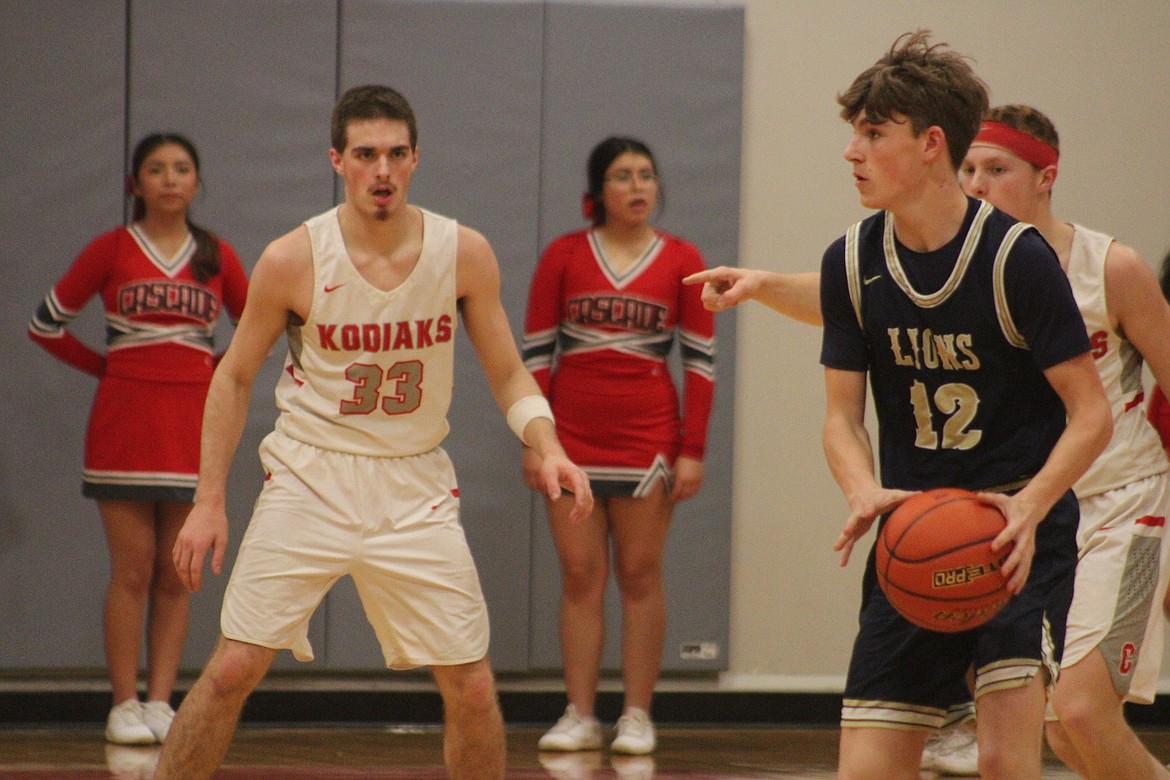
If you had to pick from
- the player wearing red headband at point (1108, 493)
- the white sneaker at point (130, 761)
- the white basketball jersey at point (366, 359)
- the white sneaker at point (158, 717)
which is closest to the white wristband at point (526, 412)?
the white basketball jersey at point (366, 359)

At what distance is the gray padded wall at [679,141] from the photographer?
620 cm

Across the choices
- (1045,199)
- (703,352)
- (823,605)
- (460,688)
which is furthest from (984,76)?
(460,688)

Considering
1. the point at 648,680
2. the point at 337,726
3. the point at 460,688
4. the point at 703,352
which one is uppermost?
the point at 703,352

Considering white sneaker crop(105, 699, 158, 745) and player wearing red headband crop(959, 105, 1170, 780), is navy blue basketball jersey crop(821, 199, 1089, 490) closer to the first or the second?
player wearing red headband crop(959, 105, 1170, 780)

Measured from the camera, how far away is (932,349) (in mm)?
2916

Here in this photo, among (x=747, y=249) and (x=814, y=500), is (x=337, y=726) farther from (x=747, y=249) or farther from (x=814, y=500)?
(x=747, y=249)

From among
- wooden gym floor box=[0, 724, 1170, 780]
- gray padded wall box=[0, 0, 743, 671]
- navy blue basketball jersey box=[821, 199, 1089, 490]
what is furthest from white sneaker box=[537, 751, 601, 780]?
navy blue basketball jersey box=[821, 199, 1089, 490]

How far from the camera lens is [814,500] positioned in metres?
6.41

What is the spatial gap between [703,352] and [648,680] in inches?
49.5

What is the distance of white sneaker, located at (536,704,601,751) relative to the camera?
17.5 feet

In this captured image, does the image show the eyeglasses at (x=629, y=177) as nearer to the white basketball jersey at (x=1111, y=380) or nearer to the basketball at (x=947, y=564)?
the white basketball jersey at (x=1111, y=380)

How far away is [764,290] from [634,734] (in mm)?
2497

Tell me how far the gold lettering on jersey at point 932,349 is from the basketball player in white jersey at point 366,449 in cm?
90

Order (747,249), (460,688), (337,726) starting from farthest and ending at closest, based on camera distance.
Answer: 1. (747,249)
2. (337,726)
3. (460,688)
